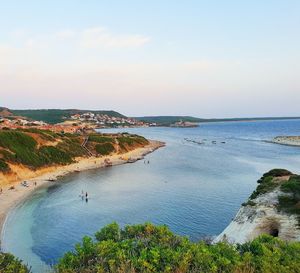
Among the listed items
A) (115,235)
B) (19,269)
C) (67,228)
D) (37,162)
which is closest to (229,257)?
(115,235)

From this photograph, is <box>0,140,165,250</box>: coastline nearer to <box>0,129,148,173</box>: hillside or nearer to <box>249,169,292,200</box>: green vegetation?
<box>0,129,148,173</box>: hillside

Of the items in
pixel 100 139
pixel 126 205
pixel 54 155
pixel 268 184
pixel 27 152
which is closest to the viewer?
pixel 268 184

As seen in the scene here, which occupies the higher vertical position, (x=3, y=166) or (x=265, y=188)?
(x=265, y=188)

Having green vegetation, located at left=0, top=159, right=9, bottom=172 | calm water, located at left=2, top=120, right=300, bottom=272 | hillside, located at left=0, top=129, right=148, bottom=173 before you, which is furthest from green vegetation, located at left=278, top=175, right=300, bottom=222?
hillside, located at left=0, top=129, right=148, bottom=173

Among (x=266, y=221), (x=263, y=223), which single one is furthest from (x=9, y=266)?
(x=266, y=221)

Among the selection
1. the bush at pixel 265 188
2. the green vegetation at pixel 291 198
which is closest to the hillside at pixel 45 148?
the bush at pixel 265 188

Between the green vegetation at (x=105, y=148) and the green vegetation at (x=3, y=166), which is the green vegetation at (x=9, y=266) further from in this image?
the green vegetation at (x=105, y=148)

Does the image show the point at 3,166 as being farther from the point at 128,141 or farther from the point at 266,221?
the point at 128,141
